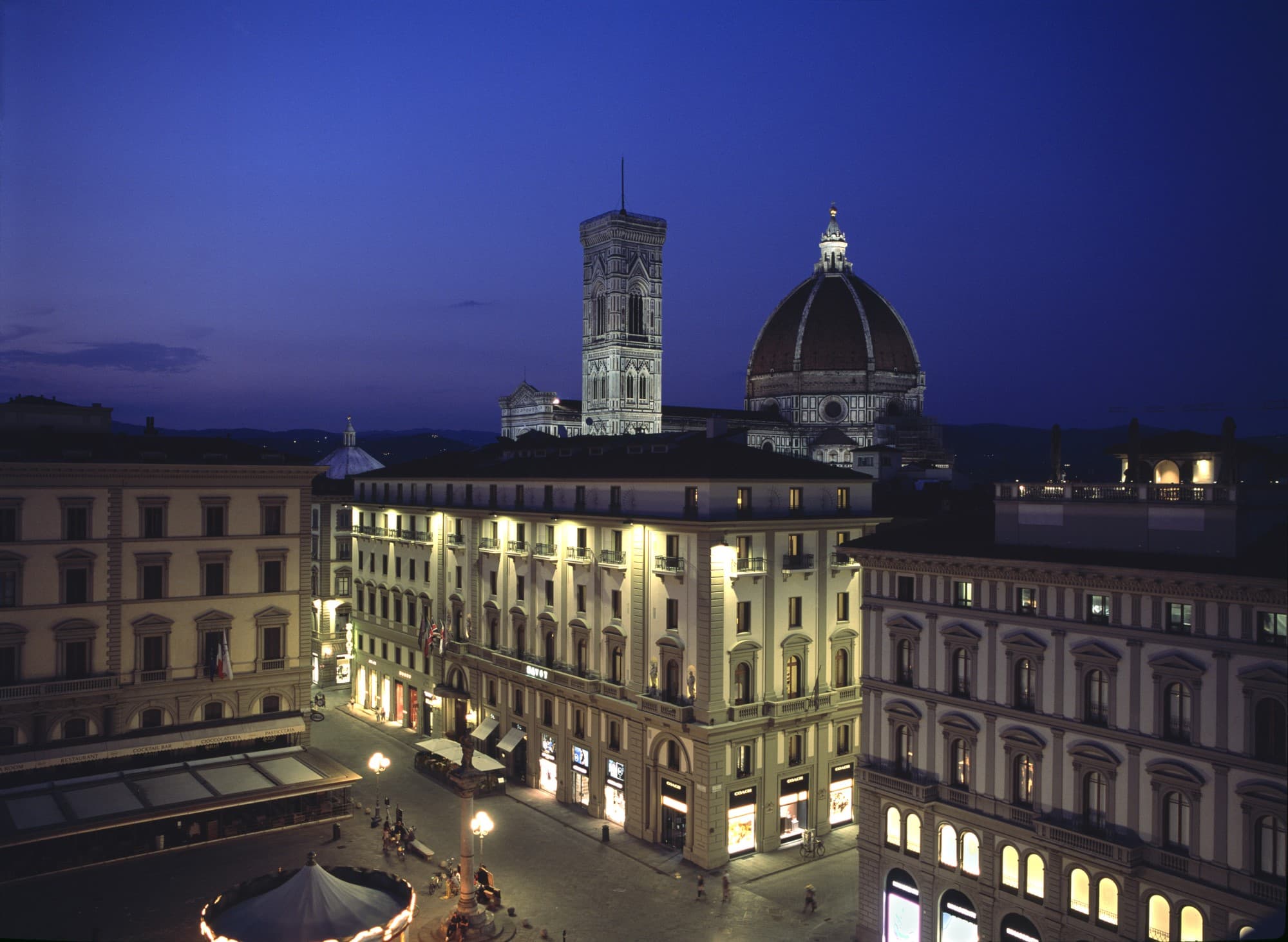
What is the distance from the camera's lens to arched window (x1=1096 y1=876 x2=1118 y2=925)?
2941 cm

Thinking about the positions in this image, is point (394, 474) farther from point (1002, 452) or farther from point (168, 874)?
point (1002, 452)

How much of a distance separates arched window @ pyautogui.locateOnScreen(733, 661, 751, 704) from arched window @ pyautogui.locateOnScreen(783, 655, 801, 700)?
2.03 meters

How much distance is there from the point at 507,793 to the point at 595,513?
50.7 feet

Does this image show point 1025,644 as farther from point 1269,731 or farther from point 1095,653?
point 1269,731

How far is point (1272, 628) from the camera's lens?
26.5 metres

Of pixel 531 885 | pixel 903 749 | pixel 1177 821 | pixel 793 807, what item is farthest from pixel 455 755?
pixel 1177 821

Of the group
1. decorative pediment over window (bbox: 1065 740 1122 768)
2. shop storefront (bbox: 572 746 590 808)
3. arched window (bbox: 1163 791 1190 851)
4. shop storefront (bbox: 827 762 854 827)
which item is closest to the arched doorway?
decorative pediment over window (bbox: 1065 740 1122 768)

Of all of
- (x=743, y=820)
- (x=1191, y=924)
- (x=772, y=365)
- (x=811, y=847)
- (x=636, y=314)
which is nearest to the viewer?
(x=1191, y=924)

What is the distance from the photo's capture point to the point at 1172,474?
3956 centimetres

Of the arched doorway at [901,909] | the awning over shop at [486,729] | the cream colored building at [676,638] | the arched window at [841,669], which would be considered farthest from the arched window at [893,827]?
the awning over shop at [486,729]

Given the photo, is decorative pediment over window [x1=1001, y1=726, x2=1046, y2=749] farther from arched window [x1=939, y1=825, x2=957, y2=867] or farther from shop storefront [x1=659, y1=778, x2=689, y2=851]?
shop storefront [x1=659, y1=778, x2=689, y2=851]

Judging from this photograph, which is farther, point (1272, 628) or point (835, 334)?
point (835, 334)

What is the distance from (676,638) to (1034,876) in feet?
56.3

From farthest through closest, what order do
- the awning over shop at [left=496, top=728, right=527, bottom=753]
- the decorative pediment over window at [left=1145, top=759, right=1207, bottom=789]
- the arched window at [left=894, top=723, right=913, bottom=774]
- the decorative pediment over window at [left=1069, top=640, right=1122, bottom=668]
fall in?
1. the awning over shop at [left=496, top=728, right=527, bottom=753]
2. the arched window at [left=894, top=723, right=913, bottom=774]
3. the decorative pediment over window at [left=1069, top=640, right=1122, bottom=668]
4. the decorative pediment over window at [left=1145, top=759, right=1207, bottom=789]
